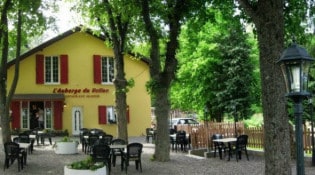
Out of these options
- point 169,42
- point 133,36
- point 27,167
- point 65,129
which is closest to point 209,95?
point 65,129

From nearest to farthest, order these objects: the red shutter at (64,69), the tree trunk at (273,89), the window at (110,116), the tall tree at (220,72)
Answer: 1. the tree trunk at (273,89)
2. the red shutter at (64,69)
3. the window at (110,116)
4. the tall tree at (220,72)

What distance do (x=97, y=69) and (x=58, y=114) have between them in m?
4.02

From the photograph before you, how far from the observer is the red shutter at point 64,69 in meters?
32.6

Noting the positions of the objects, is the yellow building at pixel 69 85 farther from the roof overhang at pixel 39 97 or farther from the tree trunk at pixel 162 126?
the tree trunk at pixel 162 126

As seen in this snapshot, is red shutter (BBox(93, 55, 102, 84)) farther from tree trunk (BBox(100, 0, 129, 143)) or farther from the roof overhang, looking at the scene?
tree trunk (BBox(100, 0, 129, 143))

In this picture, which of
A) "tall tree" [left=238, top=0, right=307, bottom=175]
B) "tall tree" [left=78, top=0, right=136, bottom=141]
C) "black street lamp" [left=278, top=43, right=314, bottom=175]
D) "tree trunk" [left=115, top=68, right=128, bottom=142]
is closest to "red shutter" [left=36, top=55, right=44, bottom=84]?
"tall tree" [left=78, top=0, right=136, bottom=141]

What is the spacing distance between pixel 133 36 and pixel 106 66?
10.5 m

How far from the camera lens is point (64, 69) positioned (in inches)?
1284

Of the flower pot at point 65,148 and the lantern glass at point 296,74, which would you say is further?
the flower pot at point 65,148

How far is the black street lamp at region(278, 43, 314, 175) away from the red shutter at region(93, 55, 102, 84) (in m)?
27.0

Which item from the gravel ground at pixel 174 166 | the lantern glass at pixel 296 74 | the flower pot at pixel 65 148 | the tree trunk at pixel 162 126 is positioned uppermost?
the lantern glass at pixel 296 74

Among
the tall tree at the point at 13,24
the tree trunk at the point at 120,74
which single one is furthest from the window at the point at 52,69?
the tree trunk at the point at 120,74

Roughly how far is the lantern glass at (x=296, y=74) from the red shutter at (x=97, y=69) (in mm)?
26970

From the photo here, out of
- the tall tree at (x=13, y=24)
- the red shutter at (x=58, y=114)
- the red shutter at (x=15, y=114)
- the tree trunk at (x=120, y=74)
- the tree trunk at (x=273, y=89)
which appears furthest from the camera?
the red shutter at (x=58, y=114)
